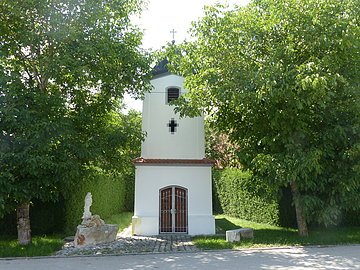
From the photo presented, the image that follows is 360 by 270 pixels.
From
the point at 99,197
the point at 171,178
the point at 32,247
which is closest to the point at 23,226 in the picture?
the point at 32,247

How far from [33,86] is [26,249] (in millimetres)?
5252

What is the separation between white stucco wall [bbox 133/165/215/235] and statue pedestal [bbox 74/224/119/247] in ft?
6.37

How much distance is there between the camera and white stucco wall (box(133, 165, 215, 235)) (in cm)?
1450

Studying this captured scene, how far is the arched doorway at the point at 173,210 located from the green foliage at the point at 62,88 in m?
2.20

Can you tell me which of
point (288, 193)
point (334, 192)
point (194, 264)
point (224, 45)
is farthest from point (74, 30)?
point (288, 193)

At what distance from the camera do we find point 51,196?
1182cm

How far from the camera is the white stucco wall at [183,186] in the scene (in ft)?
47.6

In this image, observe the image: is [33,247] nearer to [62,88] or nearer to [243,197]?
[62,88]

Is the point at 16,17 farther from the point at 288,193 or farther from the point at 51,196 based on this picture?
the point at 288,193

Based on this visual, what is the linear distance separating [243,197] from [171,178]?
685 cm

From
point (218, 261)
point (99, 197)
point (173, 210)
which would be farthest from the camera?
point (99, 197)

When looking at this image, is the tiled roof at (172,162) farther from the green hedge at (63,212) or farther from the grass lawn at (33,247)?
the grass lawn at (33,247)

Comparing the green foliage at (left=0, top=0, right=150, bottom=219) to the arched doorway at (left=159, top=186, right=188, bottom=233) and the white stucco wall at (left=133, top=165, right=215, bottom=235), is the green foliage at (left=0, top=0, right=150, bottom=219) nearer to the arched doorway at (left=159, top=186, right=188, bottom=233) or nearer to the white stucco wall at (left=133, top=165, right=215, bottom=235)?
the white stucco wall at (left=133, top=165, right=215, bottom=235)

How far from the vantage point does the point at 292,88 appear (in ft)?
34.5
